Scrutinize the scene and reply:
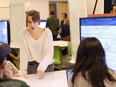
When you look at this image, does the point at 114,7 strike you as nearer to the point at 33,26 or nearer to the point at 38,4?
the point at 33,26

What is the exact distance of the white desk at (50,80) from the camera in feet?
8.46

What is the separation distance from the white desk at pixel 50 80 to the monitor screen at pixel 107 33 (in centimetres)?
49

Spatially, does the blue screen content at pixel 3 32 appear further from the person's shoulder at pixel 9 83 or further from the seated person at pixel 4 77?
the person's shoulder at pixel 9 83

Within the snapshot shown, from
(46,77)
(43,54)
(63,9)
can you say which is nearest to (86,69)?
(46,77)

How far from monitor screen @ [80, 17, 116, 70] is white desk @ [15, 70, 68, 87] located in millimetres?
493

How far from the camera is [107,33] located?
2.47 m

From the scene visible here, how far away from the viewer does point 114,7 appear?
507cm

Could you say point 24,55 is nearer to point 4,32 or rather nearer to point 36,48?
point 36,48

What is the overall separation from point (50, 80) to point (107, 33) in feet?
2.47

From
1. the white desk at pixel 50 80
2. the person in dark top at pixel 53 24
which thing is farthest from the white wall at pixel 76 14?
the person in dark top at pixel 53 24

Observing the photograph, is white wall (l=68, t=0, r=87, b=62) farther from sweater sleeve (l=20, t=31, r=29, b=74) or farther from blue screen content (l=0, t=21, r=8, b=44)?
blue screen content (l=0, t=21, r=8, b=44)

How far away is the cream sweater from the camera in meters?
3.06

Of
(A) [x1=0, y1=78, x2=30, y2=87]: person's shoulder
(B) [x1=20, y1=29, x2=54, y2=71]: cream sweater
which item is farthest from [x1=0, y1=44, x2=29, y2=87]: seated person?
(B) [x1=20, y1=29, x2=54, y2=71]: cream sweater

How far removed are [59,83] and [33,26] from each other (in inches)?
31.2
